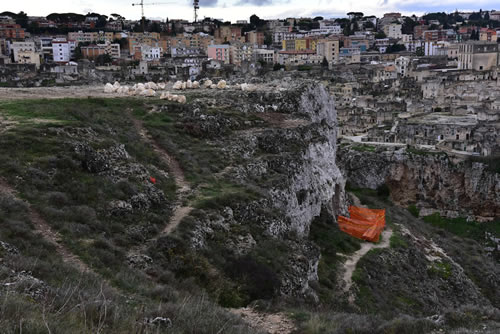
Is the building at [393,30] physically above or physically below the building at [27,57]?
above

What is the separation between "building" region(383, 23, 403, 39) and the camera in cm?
15112

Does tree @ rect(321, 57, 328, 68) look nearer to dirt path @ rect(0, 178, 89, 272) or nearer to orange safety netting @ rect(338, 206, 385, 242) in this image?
A: orange safety netting @ rect(338, 206, 385, 242)

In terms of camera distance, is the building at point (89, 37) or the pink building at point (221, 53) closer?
the pink building at point (221, 53)

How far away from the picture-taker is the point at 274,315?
36.5ft

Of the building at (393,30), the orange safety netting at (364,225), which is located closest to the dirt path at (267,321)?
the orange safety netting at (364,225)

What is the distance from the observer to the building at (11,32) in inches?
4158

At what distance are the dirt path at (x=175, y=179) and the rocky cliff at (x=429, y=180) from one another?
24942 millimetres

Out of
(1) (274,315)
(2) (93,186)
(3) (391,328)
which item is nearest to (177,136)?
(2) (93,186)

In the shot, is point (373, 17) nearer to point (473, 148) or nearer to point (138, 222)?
point (473, 148)

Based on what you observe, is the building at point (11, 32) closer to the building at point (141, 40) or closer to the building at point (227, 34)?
the building at point (141, 40)

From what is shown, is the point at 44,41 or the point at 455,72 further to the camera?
the point at 44,41

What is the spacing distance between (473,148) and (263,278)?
37379 millimetres

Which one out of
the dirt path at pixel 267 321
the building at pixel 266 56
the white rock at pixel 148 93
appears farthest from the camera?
the building at pixel 266 56

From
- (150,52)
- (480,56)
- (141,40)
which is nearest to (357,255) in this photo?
(480,56)
